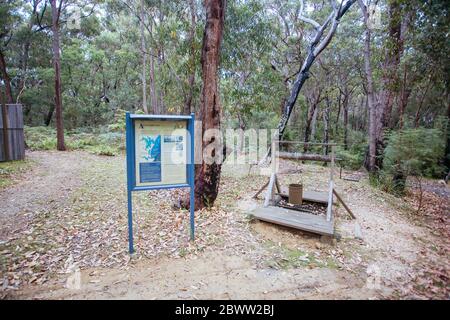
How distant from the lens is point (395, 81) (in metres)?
7.40

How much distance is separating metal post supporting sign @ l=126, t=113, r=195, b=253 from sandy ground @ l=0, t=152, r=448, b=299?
2.07 ft

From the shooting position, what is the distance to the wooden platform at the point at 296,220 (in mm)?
3834

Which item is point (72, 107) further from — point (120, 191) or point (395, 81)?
point (395, 81)

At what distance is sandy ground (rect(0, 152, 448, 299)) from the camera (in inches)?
106

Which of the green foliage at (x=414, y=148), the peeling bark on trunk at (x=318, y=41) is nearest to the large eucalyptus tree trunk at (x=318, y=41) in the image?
the peeling bark on trunk at (x=318, y=41)

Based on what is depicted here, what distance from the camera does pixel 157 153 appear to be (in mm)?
3336

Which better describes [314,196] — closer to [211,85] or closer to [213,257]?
[213,257]

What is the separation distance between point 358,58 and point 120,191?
50.0 feet

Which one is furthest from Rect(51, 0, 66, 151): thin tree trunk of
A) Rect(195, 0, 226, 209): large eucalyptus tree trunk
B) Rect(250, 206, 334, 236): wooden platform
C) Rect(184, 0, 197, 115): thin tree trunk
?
Rect(250, 206, 334, 236): wooden platform

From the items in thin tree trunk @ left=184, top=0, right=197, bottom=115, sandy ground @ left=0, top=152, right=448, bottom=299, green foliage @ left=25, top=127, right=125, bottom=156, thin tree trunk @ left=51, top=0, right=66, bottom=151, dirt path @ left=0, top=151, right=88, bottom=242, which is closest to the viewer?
sandy ground @ left=0, top=152, right=448, bottom=299

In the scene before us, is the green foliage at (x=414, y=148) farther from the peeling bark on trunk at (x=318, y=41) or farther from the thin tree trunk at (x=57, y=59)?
the thin tree trunk at (x=57, y=59)

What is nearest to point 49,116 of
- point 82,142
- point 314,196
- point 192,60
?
point 82,142

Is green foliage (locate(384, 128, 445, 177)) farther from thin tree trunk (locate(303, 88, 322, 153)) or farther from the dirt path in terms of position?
thin tree trunk (locate(303, 88, 322, 153))
